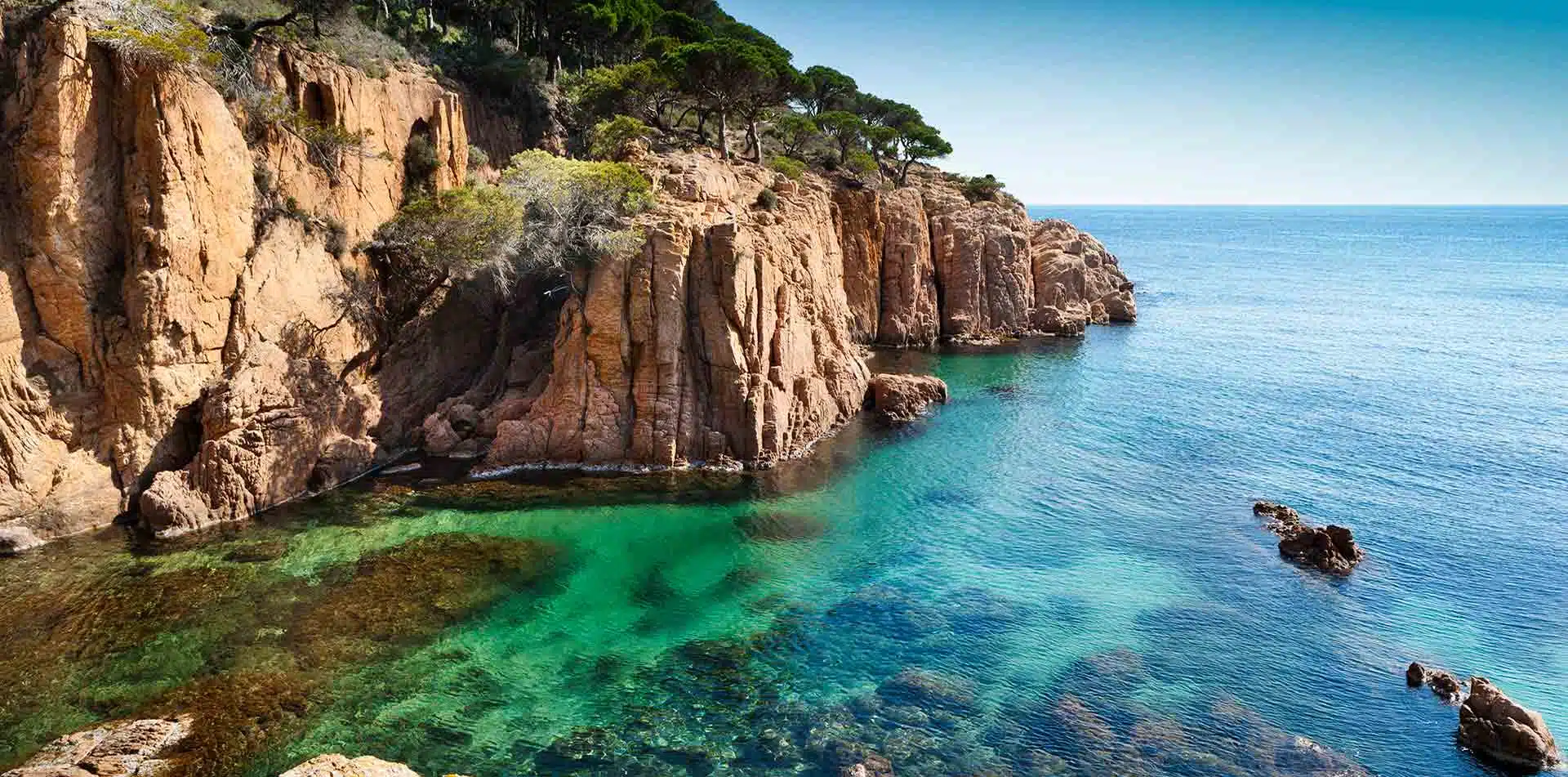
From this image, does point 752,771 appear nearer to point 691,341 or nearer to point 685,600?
point 685,600

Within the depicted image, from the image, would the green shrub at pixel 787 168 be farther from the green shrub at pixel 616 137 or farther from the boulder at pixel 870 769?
the boulder at pixel 870 769

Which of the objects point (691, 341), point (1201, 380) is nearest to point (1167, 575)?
point (691, 341)

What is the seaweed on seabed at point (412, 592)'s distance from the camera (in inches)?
836

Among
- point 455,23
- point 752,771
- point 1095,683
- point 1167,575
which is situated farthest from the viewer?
point 455,23

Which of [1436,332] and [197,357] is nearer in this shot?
[197,357]

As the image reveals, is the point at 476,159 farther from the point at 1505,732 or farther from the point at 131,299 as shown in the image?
the point at 1505,732

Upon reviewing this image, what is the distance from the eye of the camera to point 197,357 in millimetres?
27875

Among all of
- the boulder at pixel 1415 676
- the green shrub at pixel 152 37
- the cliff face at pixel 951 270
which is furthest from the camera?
the cliff face at pixel 951 270

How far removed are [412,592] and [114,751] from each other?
782 centimetres

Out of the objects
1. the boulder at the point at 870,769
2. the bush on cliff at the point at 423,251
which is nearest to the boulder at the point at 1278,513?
the boulder at the point at 870,769

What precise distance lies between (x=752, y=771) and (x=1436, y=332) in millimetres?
74946

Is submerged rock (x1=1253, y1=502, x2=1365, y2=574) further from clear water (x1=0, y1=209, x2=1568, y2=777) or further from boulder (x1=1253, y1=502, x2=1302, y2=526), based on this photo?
boulder (x1=1253, y1=502, x2=1302, y2=526)

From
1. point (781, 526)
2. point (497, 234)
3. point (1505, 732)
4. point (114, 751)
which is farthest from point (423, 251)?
point (1505, 732)

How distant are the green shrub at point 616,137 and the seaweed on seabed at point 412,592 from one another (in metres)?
22.1
